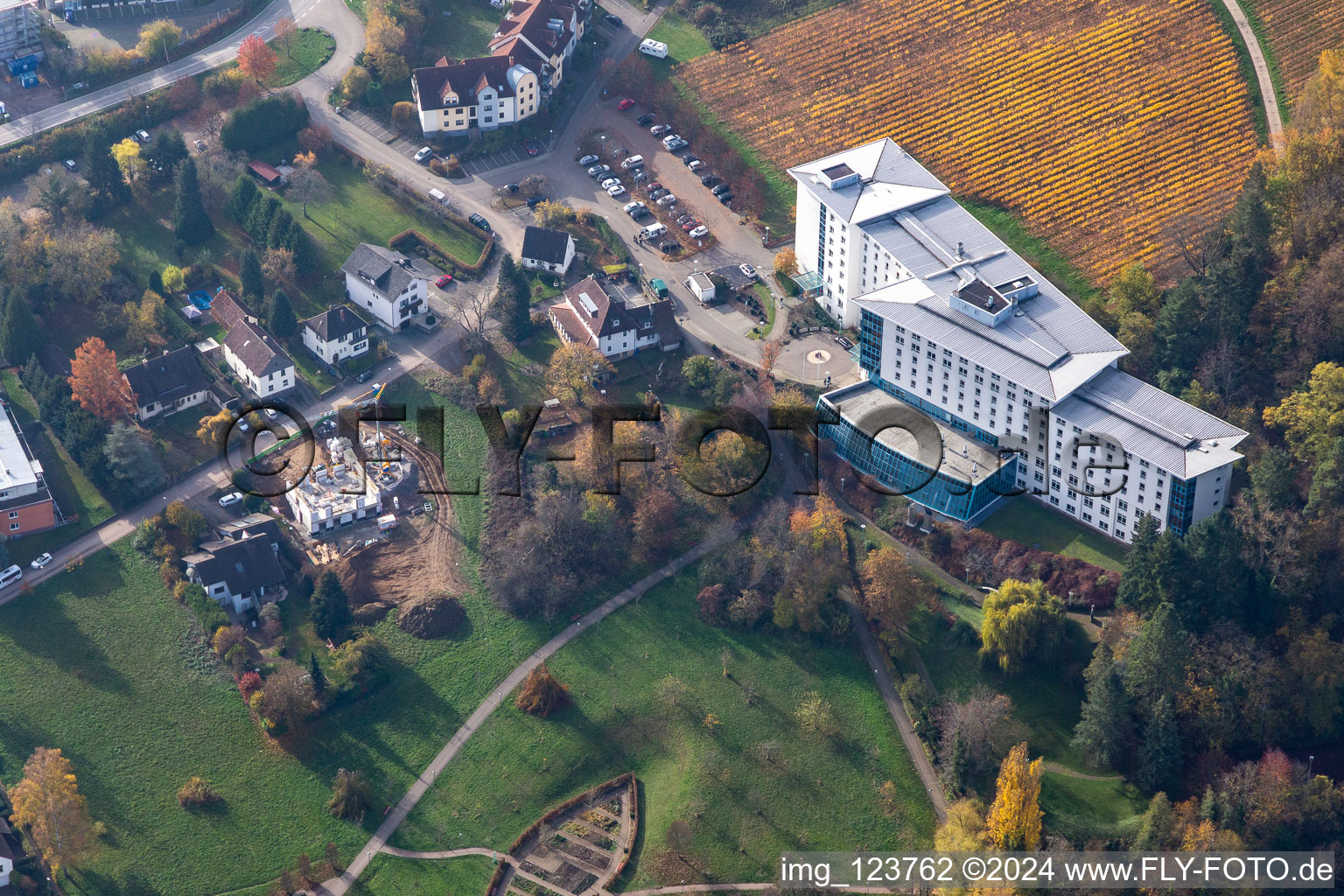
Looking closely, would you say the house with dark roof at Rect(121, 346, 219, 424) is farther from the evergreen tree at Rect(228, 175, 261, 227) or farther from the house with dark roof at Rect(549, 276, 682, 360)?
the house with dark roof at Rect(549, 276, 682, 360)

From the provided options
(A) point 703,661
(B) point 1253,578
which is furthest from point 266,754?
(B) point 1253,578

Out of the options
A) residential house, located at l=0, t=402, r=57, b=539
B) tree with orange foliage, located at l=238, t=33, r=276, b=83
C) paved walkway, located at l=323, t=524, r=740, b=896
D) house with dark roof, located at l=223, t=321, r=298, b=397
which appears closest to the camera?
paved walkway, located at l=323, t=524, r=740, b=896

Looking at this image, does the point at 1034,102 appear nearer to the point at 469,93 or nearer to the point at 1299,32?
the point at 1299,32

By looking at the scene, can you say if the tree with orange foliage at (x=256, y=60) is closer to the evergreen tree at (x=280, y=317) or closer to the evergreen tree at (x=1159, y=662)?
the evergreen tree at (x=280, y=317)

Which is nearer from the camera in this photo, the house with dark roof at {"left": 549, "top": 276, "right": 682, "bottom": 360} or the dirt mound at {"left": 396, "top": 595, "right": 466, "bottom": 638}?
the dirt mound at {"left": 396, "top": 595, "right": 466, "bottom": 638}

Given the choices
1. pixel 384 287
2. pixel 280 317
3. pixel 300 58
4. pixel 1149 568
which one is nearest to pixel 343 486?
pixel 280 317

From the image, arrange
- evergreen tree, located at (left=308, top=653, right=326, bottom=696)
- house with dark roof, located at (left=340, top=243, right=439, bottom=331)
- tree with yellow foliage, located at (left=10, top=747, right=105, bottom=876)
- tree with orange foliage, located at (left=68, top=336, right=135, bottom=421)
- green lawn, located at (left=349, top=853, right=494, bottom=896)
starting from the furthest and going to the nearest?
house with dark roof, located at (left=340, top=243, right=439, bottom=331), tree with orange foliage, located at (left=68, top=336, right=135, bottom=421), evergreen tree, located at (left=308, top=653, right=326, bottom=696), green lawn, located at (left=349, top=853, right=494, bottom=896), tree with yellow foliage, located at (left=10, top=747, right=105, bottom=876)

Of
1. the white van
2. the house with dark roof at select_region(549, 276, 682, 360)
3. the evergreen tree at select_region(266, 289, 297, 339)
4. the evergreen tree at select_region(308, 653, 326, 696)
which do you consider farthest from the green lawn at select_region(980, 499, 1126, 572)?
the white van
